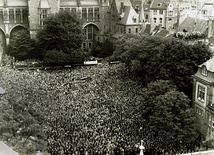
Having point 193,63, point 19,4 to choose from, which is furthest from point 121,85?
point 19,4

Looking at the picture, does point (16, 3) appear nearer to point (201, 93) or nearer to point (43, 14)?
point (43, 14)

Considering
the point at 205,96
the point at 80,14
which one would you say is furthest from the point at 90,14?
the point at 205,96

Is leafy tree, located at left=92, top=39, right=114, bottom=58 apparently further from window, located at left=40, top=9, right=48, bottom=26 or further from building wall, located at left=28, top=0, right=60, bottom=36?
building wall, located at left=28, top=0, right=60, bottom=36

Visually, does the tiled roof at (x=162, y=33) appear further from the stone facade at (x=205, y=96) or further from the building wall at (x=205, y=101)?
the building wall at (x=205, y=101)

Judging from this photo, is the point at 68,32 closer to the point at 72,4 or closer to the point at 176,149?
the point at 72,4

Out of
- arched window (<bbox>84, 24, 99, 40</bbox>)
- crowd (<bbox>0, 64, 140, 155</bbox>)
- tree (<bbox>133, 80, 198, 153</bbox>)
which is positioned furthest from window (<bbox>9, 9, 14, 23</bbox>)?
tree (<bbox>133, 80, 198, 153</bbox>)

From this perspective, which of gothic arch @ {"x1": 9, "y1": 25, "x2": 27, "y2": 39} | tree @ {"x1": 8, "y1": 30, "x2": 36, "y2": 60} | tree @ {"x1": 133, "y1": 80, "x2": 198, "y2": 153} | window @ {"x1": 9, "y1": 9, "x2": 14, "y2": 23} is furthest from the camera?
gothic arch @ {"x1": 9, "y1": 25, "x2": 27, "y2": 39}
